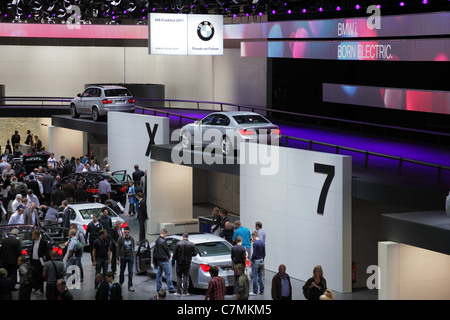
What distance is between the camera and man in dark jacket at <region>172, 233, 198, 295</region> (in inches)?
A: 674

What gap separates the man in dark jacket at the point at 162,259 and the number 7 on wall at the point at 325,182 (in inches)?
151

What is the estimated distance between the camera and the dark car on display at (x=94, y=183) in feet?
91.4

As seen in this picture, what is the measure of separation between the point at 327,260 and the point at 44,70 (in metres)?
34.6

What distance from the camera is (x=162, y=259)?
17422mm

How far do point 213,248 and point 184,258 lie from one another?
4.21 feet

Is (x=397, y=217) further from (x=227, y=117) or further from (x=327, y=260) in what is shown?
(x=227, y=117)

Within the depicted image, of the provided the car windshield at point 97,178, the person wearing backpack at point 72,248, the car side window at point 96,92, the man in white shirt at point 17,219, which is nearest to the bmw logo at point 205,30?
the car side window at point 96,92

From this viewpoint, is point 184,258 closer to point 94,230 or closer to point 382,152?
point 94,230

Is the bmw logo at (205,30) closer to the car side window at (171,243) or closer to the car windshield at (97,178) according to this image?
the car windshield at (97,178)

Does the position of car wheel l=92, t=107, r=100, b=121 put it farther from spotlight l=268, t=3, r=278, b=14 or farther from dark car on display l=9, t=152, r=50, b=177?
spotlight l=268, t=3, r=278, b=14

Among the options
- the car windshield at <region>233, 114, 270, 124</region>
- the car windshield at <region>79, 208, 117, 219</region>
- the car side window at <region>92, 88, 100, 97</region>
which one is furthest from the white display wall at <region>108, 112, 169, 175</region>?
the car windshield at <region>79, 208, 117, 219</region>

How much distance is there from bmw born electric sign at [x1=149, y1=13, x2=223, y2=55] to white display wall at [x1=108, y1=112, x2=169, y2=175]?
2.82 meters

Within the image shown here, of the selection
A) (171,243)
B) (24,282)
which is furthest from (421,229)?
(24,282)

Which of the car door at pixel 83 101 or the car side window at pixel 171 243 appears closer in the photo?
the car side window at pixel 171 243
